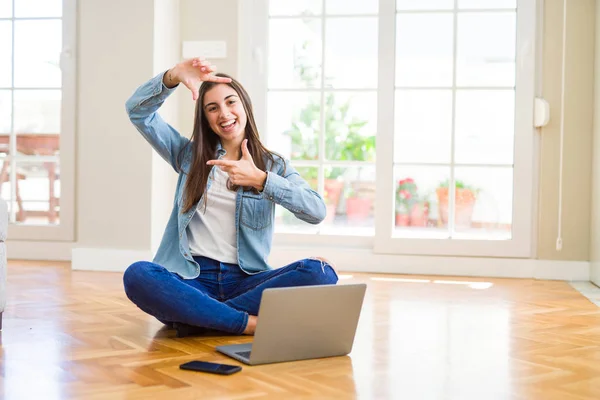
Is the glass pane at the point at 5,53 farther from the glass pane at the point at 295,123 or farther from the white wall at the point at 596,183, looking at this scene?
the white wall at the point at 596,183

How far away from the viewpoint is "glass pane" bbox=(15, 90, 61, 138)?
496cm

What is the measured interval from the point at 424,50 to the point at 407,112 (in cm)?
36

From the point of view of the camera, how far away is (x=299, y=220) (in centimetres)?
486

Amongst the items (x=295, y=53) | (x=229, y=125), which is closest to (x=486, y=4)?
(x=295, y=53)

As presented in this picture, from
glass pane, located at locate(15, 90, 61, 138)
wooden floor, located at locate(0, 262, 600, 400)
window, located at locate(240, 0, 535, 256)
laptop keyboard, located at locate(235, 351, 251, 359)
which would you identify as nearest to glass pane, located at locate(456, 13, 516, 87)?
window, located at locate(240, 0, 535, 256)

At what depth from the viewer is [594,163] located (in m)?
4.34

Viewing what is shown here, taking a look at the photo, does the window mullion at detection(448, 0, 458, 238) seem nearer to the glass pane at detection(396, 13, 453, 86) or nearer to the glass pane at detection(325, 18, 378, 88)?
the glass pane at detection(396, 13, 453, 86)

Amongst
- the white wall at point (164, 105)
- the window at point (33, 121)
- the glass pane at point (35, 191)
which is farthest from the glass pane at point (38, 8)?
the glass pane at point (35, 191)

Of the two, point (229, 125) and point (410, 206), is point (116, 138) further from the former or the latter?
point (229, 125)

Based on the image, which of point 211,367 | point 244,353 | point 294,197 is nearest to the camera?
point 211,367

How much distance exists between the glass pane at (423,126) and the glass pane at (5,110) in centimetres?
240

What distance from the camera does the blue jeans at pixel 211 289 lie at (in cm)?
241

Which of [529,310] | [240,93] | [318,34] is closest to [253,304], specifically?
[240,93]

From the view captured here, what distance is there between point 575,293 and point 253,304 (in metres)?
1.95
